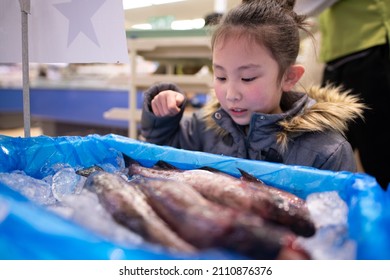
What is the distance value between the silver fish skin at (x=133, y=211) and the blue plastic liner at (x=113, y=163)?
1.3 inches

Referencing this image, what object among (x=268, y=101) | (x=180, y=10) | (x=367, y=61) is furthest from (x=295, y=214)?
(x=180, y=10)

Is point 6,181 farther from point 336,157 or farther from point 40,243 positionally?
point 336,157

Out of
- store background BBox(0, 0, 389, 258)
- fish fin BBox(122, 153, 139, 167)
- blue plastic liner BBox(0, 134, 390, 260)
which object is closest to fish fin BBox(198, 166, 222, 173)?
blue plastic liner BBox(0, 134, 390, 260)

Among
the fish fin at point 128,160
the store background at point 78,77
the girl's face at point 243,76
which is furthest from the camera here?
the store background at point 78,77

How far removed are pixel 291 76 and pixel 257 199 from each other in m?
0.62

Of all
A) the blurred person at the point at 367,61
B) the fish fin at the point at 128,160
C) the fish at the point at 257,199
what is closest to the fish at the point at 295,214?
the fish at the point at 257,199

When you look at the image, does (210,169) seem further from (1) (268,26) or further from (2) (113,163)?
(1) (268,26)

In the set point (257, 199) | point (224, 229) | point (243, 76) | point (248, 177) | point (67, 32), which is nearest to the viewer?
point (224, 229)

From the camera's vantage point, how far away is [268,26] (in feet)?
2.96

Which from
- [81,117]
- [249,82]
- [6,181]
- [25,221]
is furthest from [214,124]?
[81,117]

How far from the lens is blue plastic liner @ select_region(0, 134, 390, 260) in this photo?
34 cm

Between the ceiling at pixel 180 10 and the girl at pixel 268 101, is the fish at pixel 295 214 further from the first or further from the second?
the ceiling at pixel 180 10

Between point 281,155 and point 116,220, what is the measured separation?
0.55m

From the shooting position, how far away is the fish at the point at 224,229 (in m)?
0.38
